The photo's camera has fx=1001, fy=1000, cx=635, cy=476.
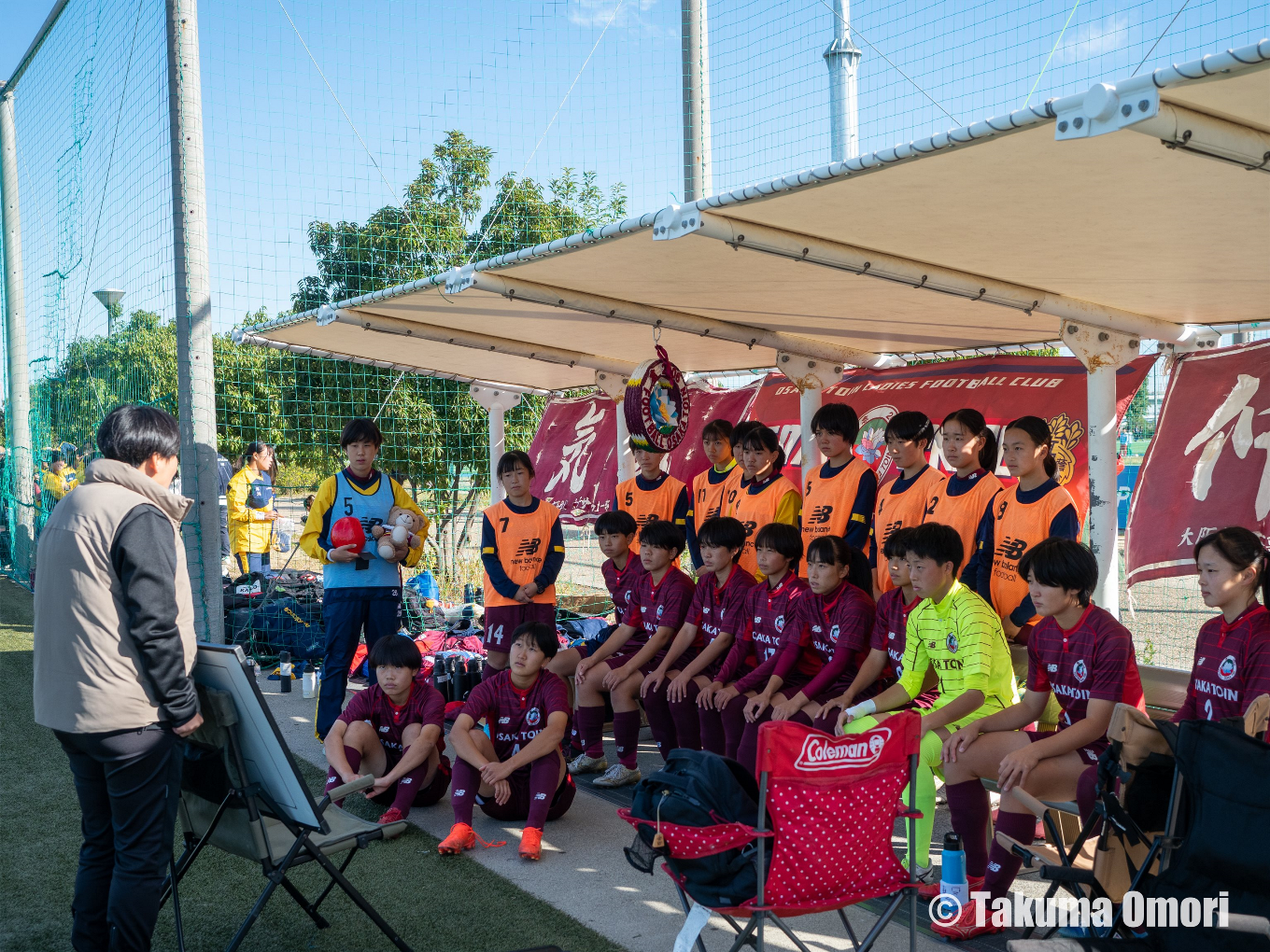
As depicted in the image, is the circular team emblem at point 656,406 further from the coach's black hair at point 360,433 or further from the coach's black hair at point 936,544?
the coach's black hair at point 936,544

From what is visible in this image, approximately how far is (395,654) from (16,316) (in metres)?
10.0

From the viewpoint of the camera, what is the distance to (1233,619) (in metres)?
2.96

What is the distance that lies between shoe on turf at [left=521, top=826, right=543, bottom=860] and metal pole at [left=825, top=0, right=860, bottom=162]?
4.21 meters

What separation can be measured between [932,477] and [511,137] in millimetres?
6424

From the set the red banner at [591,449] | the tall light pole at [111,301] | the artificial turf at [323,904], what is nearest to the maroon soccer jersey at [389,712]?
the artificial turf at [323,904]

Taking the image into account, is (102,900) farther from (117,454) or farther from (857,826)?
(857,826)

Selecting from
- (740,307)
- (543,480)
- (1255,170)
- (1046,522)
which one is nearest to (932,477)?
(1046,522)

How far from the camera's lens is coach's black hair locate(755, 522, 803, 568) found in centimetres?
434

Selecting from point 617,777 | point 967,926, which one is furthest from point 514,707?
point 967,926

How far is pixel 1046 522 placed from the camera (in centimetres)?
382

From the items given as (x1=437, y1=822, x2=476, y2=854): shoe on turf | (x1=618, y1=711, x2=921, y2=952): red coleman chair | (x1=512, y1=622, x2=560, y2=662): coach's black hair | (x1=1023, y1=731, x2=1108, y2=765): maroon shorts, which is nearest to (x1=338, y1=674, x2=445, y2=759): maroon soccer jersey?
(x1=512, y1=622, x2=560, y2=662): coach's black hair

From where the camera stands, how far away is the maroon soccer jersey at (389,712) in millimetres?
4258

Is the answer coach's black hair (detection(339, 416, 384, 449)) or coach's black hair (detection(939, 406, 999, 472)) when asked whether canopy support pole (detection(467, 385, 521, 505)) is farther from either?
coach's black hair (detection(939, 406, 999, 472))

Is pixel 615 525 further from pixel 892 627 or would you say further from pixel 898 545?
pixel 898 545
